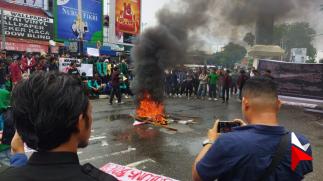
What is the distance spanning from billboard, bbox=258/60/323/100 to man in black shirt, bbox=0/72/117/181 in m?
16.0

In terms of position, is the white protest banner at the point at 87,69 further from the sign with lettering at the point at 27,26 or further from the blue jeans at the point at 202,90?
the sign with lettering at the point at 27,26

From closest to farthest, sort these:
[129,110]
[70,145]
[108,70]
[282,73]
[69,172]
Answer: [69,172], [70,145], [129,110], [282,73], [108,70]

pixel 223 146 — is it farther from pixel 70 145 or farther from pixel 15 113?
pixel 15 113

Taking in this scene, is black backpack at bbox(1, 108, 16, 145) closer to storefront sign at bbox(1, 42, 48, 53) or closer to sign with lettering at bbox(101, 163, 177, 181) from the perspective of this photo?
sign with lettering at bbox(101, 163, 177, 181)

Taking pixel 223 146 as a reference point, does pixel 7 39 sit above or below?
above

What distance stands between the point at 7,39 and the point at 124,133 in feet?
52.6

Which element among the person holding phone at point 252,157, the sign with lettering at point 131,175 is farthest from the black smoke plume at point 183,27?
the person holding phone at point 252,157

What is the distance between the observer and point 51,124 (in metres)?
1.35

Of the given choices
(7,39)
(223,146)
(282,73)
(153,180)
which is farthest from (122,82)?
(223,146)

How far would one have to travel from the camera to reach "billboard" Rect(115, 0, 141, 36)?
3481cm

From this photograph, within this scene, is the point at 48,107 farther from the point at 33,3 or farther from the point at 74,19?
the point at 74,19

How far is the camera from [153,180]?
428 cm

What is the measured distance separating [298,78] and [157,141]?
1059 centimetres

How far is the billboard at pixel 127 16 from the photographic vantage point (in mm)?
34812
